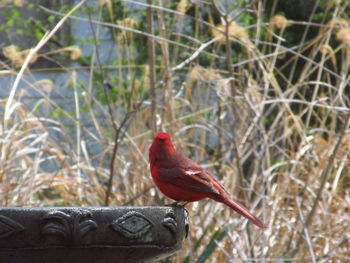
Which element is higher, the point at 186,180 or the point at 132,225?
the point at 132,225

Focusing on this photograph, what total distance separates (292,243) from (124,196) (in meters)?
0.92

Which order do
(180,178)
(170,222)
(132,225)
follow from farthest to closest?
(180,178)
(170,222)
(132,225)

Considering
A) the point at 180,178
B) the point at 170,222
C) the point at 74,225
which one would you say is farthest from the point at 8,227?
the point at 180,178

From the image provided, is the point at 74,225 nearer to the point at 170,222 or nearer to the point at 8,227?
the point at 8,227

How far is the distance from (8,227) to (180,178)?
102 centimetres

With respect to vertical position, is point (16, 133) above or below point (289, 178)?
above

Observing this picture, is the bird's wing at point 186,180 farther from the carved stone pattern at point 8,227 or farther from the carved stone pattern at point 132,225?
the carved stone pattern at point 8,227

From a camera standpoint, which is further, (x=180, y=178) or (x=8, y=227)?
(x=180, y=178)

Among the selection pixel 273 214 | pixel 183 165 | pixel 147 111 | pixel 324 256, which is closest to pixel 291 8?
pixel 147 111

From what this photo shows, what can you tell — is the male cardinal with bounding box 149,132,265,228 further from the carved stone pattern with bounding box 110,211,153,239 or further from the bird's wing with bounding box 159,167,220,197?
the carved stone pattern with bounding box 110,211,153,239

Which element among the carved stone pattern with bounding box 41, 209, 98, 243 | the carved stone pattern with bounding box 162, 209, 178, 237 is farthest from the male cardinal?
the carved stone pattern with bounding box 41, 209, 98, 243

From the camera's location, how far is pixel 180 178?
7.65ft

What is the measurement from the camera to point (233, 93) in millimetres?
3639

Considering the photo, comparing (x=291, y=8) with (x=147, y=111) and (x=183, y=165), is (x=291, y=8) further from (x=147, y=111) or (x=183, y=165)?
(x=183, y=165)
